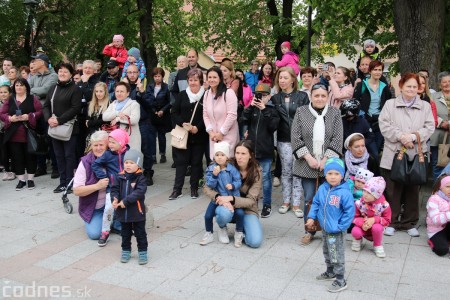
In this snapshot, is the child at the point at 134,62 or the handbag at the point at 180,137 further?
the child at the point at 134,62

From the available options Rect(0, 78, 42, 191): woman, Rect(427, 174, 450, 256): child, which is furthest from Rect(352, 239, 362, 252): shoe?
Rect(0, 78, 42, 191): woman

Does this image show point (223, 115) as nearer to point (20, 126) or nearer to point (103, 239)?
point (103, 239)

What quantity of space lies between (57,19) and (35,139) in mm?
15368

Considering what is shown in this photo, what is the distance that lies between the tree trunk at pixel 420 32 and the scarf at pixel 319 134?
10.3 feet

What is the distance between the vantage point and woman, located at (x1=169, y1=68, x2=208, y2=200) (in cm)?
732

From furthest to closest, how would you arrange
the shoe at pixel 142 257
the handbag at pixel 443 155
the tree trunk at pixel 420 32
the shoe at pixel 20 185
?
the shoe at pixel 20 185 → the tree trunk at pixel 420 32 → the handbag at pixel 443 155 → the shoe at pixel 142 257

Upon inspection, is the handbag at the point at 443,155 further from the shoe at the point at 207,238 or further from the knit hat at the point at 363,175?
the shoe at the point at 207,238

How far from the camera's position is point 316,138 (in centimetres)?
577

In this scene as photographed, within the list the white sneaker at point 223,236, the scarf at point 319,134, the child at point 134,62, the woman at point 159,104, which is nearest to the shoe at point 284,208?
the scarf at point 319,134

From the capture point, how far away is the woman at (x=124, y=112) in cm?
736

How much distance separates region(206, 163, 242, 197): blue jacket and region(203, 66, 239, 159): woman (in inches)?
57.1

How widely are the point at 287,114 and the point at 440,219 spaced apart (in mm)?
2351

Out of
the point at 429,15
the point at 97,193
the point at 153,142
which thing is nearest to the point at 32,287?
the point at 97,193

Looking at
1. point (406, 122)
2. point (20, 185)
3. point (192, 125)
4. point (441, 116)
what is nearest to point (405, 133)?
point (406, 122)
